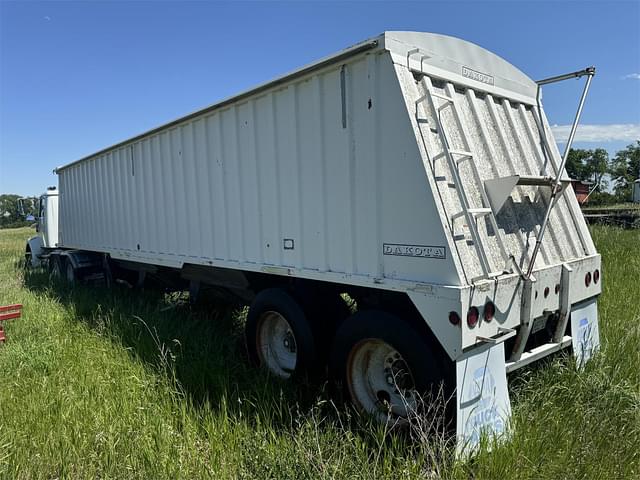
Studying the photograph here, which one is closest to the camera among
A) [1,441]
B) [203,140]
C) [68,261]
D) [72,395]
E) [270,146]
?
[1,441]

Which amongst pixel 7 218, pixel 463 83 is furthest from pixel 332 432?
pixel 7 218

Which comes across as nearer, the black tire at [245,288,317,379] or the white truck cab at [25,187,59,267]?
the black tire at [245,288,317,379]

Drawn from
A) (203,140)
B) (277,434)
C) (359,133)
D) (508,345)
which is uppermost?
(203,140)

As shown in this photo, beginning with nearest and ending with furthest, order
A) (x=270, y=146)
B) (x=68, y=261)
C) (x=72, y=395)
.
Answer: (x=72, y=395), (x=270, y=146), (x=68, y=261)

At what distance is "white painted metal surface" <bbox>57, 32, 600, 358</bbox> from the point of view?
3.22 m

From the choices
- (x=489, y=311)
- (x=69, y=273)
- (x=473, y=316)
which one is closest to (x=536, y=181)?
(x=489, y=311)

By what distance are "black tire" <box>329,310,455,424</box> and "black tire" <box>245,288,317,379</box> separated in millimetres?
390

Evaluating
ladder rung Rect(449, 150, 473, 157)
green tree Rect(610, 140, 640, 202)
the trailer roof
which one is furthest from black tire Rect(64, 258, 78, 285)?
green tree Rect(610, 140, 640, 202)

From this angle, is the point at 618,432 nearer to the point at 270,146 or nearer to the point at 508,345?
the point at 508,345

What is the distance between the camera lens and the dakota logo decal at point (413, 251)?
3.14 meters

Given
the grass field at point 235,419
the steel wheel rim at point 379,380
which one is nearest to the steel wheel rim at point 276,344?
the grass field at point 235,419

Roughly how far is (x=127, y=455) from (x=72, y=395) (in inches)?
49.2

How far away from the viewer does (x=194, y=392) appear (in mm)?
4230

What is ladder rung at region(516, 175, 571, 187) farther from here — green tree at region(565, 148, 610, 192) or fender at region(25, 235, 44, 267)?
green tree at region(565, 148, 610, 192)
